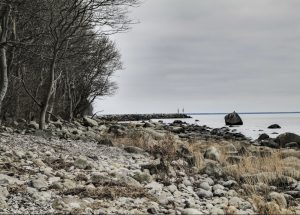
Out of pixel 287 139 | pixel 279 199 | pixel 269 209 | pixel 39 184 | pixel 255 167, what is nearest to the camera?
pixel 269 209

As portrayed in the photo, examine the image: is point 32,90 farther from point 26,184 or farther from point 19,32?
point 26,184

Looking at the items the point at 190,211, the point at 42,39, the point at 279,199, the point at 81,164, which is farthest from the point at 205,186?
the point at 42,39

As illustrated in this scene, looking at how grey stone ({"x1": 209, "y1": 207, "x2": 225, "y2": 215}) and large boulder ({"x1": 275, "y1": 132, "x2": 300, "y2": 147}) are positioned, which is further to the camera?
large boulder ({"x1": 275, "y1": 132, "x2": 300, "y2": 147})

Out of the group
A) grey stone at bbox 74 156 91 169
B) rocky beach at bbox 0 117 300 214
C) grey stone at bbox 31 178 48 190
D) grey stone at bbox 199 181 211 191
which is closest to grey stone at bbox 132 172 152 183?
rocky beach at bbox 0 117 300 214

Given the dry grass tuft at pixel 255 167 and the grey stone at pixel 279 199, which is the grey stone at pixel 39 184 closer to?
the grey stone at pixel 279 199

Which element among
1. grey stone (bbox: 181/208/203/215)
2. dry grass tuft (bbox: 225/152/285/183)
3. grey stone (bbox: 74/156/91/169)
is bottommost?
grey stone (bbox: 181/208/203/215)

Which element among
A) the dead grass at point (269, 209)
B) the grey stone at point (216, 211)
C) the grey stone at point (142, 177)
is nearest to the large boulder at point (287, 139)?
the grey stone at point (142, 177)

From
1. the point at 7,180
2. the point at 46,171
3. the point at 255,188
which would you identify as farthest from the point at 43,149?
the point at 255,188

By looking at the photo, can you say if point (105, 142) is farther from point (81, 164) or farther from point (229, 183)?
point (229, 183)

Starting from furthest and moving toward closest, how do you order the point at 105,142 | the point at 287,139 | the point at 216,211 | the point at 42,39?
1. the point at 287,139
2. the point at 42,39
3. the point at 105,142
4. the point at 216,211

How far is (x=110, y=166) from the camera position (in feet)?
36.8

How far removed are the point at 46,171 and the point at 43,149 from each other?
3.32 metres

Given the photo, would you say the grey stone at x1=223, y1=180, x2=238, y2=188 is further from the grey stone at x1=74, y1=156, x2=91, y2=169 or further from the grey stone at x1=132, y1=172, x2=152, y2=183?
the grey stone at x1=74, y1=156, x2=91, y2=169

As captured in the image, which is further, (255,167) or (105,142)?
(105,142)
